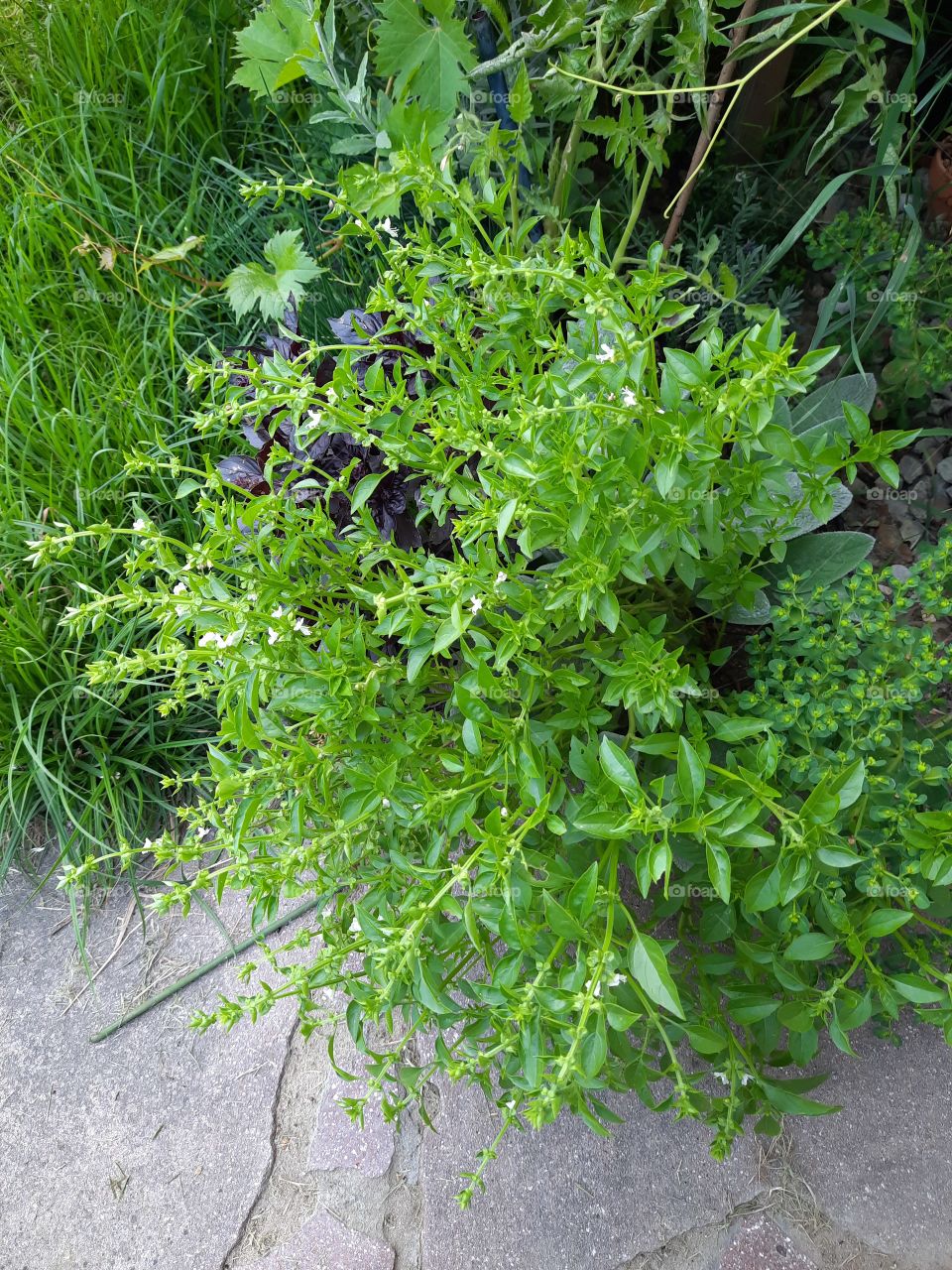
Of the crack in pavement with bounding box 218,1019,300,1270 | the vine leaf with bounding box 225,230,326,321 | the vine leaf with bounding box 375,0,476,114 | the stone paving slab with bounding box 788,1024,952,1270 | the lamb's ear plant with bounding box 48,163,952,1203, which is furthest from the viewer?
the vine leaf with bounding box 225,230,326,321

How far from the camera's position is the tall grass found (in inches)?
78.1

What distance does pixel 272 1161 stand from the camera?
1.60 m

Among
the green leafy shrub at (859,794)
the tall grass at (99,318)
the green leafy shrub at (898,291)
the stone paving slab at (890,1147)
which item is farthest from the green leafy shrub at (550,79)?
the stone paving slab at (890,1147)

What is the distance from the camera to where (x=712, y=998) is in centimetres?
126

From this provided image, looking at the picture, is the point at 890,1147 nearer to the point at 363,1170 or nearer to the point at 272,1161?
the point at 363,1170

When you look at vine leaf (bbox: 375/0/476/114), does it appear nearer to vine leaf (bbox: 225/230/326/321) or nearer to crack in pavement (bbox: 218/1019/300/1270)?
vine leaf (bbox: 225/230/326/321)

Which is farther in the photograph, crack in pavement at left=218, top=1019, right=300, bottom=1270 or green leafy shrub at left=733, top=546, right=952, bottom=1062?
crack in pavement at left=218, top=1019, right=300, bottom=1270

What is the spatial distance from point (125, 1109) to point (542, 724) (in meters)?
1.16

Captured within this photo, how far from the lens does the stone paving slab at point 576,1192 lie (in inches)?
56.3

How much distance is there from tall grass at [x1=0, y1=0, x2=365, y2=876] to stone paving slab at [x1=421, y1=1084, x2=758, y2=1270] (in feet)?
3.19

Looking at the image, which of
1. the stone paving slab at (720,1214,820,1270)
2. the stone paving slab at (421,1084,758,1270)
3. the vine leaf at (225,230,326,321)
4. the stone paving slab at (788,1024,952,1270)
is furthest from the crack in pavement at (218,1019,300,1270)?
the vine leaf at (225,230,326,321)

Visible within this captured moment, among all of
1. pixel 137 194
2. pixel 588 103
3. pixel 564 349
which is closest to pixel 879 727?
Result: pixel 564 349

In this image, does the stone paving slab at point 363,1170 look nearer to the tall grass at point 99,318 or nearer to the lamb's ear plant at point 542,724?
the lamb's ear plant at point 542,724

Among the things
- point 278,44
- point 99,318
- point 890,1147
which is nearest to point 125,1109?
point 890,1147
